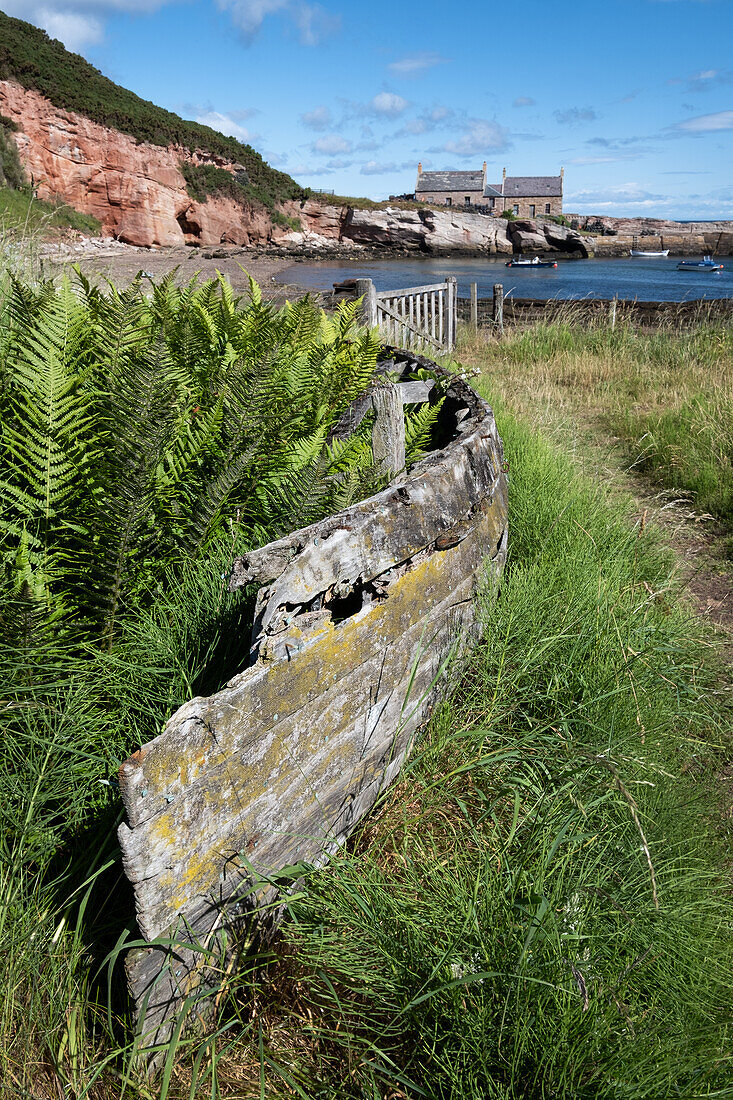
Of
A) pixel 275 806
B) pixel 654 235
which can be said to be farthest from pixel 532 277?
pixel 275 806

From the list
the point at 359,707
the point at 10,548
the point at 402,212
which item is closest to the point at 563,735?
the point at 359,707

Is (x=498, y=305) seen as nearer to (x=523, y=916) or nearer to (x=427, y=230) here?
(x=523, y=916)

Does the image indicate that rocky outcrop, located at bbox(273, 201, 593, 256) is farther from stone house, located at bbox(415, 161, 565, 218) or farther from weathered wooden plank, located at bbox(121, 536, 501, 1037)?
weathered wooden plank, located at bbox(121, 536, 501, 1037)

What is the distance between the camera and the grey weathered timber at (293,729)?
1.36m

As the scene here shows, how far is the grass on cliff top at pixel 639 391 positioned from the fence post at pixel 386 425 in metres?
3.76

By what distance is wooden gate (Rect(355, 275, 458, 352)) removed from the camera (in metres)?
9.80

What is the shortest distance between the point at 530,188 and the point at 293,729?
125m

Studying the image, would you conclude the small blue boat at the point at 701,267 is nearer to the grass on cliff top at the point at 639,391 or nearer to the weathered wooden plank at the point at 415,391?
the grass on cliff top at the point at 639,391

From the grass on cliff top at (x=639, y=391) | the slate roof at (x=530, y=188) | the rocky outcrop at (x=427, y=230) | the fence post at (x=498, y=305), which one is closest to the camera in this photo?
the grass on cliff top at (x=639, y=391)

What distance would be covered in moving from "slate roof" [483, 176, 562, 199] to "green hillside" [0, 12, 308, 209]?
2261 inches

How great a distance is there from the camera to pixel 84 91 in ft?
168

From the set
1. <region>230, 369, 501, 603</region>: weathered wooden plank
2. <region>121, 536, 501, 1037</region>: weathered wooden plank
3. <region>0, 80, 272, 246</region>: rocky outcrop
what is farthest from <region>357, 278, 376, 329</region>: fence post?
<region>0, 80, 272, 246</region>: rocky outcrop

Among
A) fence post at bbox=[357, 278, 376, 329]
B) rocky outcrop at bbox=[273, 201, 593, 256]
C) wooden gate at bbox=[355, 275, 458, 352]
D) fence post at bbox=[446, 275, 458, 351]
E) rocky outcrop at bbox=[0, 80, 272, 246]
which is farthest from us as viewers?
rocky outcrop at bbox=[273, 201, 593, 256]

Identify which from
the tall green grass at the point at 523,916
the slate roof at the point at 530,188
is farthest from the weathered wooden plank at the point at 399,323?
the slate roof at the point at 530,188
